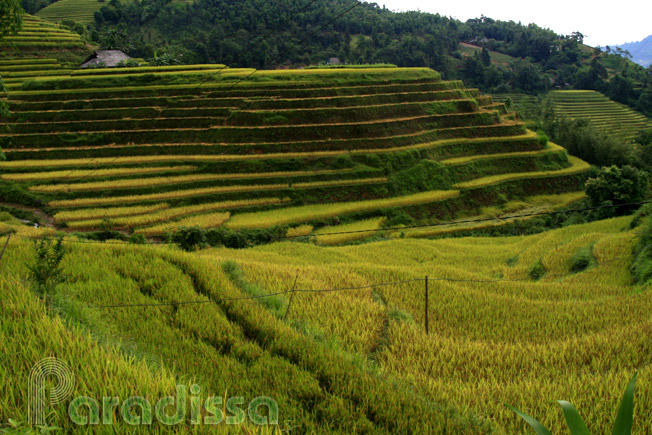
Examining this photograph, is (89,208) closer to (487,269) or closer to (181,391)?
(487,269)

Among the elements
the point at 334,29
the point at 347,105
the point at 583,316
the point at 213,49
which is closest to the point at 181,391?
the point at 583,316

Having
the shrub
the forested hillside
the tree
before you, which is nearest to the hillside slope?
the shrub

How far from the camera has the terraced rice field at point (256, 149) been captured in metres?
16.1

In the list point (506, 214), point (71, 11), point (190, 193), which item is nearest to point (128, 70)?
point (190, 193)

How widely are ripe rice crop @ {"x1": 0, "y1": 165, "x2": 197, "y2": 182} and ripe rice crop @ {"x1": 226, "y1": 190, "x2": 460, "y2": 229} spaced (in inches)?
177

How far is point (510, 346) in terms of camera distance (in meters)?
4.58

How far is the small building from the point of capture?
28067mm

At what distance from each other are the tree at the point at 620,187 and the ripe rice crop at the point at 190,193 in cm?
900

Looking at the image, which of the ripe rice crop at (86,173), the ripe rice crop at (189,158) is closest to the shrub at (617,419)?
the ripe rice crop at (189,158)

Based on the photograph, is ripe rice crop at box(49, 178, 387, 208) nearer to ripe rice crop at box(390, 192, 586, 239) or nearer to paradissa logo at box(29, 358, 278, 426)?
ripe rice crop at box(390, 192, 586, 239)

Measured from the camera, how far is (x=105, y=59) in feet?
93.9

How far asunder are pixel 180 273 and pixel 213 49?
1533 inches

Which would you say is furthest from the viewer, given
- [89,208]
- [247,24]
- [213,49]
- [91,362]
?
[247,24]

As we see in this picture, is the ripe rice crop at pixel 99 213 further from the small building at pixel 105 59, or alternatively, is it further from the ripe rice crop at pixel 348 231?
the small building at pixel 105 59
